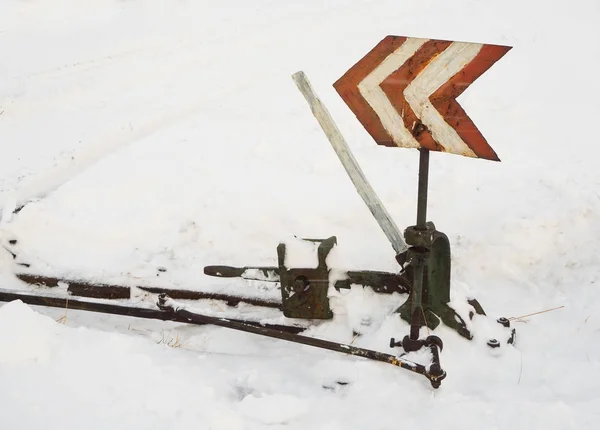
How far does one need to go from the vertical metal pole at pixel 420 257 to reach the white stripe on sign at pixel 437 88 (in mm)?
127

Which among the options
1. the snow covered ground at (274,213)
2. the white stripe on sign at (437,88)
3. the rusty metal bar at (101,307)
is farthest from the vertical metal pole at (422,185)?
the rusty metal bar at (101,307)

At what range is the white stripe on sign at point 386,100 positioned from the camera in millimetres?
2943

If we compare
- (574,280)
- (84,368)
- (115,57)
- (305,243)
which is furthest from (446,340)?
(115,57)

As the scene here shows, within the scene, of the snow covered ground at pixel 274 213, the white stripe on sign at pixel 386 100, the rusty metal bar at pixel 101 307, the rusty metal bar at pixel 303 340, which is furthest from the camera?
the rusty metal bar at pixel 101 307

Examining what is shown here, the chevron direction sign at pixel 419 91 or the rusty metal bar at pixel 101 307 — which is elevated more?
the chevron direction sign at pixel 419 91

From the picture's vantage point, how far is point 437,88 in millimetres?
2889

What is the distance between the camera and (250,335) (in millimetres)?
3463

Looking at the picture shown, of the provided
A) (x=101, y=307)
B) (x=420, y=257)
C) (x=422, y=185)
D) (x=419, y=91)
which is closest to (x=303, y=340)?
(x=420, y=257)

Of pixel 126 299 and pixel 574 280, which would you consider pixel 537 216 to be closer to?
pixel 574 280

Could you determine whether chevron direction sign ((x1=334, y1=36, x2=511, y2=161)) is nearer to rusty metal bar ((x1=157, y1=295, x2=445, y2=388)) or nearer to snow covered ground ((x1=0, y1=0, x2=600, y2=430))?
snow covered ground ((x1=0, y1=0, x2=600, y2=430))

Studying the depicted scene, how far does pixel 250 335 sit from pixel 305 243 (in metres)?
0.64

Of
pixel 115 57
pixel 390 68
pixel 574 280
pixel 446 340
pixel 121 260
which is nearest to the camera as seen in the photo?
pixel 390 68

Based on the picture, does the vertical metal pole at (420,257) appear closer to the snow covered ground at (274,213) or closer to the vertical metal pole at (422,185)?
the vertical metal pole at (422,185)

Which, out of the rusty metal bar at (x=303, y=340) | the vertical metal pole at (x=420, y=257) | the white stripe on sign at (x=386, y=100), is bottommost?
the rusty metal bar at (x=303, y=340)
